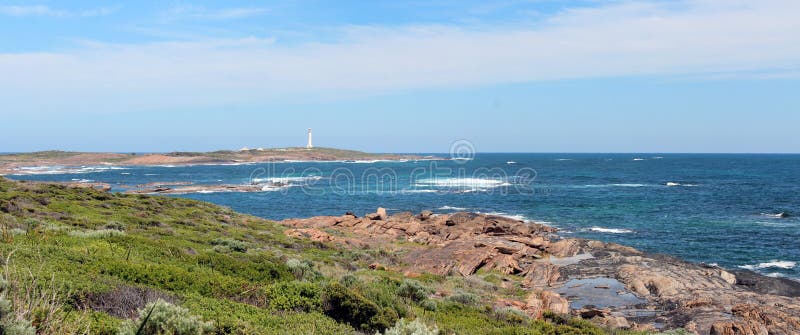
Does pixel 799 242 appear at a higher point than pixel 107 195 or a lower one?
lower

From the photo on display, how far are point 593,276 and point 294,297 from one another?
18062 mm

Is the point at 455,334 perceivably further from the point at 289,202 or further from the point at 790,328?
the point at 289,202

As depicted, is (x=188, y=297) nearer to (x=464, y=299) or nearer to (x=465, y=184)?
(x=464, y=299)

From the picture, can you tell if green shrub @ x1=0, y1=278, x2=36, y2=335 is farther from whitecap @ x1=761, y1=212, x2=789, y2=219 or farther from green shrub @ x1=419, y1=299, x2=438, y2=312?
whitecap @ x1=761, y1=212, x2=789, y2=219

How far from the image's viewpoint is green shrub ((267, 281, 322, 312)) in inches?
388

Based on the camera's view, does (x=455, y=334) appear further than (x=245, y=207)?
No

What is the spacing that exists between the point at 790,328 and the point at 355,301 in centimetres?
1368

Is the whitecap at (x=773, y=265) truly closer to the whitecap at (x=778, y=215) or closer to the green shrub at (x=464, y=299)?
the green shrub at (x=464, y=299)

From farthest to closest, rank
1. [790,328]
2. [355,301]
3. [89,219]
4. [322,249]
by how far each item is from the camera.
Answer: [322,249] < [89,219] < [790,328] < [355,301]

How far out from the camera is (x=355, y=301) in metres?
9.88

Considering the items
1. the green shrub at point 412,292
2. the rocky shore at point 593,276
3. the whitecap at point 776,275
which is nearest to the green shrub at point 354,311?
the green shrub at point 412,292

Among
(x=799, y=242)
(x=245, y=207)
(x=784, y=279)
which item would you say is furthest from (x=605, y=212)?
(x=245, y=207)

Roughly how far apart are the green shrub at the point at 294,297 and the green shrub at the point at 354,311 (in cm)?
23

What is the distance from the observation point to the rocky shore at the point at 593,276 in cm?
1656
